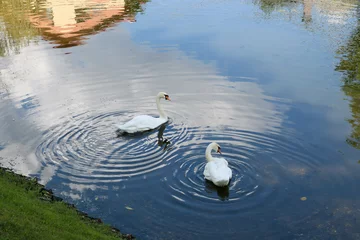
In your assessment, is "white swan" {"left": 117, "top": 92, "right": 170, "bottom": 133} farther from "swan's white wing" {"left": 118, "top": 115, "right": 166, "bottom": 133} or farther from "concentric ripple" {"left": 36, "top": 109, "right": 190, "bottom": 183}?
"concentric ripple" {"left": 36, "top": 109, "right": 190, "bottom": 183}

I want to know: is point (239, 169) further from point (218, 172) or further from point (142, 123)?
point (142, 123)

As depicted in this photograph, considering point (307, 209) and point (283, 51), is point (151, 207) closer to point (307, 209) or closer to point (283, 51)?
point (307, 209)

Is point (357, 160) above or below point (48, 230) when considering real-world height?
below

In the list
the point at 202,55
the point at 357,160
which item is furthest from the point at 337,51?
the point at 357,160

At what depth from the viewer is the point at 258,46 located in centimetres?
2452

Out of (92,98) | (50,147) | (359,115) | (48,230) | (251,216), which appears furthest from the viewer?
(92,98)

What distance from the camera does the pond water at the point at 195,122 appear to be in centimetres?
1052

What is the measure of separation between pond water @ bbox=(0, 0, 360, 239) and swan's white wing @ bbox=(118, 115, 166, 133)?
315 mm

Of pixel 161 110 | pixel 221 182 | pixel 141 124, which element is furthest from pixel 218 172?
pixel 161 110

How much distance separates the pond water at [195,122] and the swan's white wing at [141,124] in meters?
0.32

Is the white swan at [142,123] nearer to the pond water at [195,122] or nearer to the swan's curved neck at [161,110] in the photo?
the swan's curved neck at [161,110]

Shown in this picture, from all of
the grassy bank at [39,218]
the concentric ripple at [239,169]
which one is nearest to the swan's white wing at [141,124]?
the concentric ripple at [239,169]

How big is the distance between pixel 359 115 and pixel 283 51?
8469 millimetres

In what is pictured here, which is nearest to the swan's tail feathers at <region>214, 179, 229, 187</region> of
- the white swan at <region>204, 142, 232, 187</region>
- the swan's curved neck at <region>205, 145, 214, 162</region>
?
the white swan at <region>204, 142, 232, 187</region>
